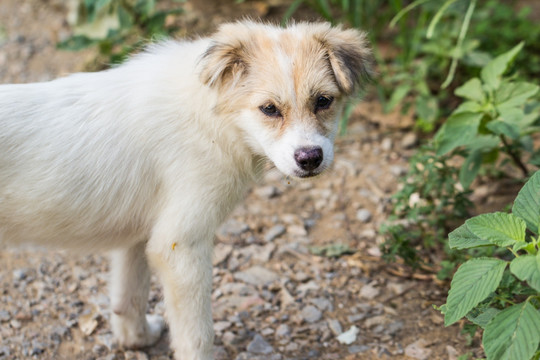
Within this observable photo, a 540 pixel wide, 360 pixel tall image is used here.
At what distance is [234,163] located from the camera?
3.23 m

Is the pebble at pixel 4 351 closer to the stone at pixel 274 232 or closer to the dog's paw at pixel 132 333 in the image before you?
the dog's paw at pixel 132 333

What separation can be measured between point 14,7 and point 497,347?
6135mm

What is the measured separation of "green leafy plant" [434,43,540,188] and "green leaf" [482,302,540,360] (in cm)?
159

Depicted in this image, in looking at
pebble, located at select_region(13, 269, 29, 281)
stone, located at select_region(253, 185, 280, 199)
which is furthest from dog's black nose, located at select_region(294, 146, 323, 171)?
pebble, located at select_region(13, 269, 29, 281)

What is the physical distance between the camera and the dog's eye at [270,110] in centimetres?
311

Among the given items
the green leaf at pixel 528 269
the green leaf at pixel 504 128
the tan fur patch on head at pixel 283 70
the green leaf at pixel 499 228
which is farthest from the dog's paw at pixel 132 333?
the green leaf at pixel 504 128

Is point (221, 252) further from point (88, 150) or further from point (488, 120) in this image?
point (488, 120)

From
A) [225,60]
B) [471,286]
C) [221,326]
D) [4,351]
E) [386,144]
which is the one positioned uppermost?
[225,60]

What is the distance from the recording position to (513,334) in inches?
97.2

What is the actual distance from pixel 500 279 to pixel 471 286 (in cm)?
12

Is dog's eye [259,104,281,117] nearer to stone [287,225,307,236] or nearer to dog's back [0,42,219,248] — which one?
dog's back [0,42,219,248]

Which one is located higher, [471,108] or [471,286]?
[471,108]

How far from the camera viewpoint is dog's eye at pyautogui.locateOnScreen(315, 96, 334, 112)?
10.4 ft

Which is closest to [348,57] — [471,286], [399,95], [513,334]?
[471,286]
